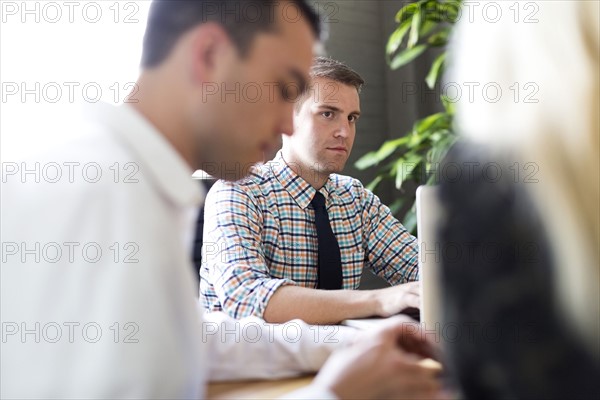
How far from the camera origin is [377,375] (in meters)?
0.70

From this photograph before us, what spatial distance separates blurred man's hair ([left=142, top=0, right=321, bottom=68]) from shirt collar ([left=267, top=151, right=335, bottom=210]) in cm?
110

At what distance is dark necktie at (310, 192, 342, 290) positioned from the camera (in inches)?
74.9

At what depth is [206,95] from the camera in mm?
822

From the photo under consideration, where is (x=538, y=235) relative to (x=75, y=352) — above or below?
above

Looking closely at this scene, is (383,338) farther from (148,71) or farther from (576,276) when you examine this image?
(148,71)

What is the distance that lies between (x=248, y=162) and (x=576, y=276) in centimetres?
59

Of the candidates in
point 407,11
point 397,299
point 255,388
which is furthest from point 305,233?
point 407,11

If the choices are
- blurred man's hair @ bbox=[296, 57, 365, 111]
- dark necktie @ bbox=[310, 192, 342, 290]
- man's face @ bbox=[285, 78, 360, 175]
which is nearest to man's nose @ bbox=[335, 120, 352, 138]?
man's face @ bbox=[285, 78, 360, 175]

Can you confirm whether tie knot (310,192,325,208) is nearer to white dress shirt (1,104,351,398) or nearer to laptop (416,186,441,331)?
laptop (416,186,441,331)

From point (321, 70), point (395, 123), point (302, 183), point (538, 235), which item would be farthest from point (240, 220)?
point (395, 123)

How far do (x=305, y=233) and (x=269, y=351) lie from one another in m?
0.85

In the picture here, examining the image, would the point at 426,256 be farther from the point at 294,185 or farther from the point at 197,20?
the point at 294,185

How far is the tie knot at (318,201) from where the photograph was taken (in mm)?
1979

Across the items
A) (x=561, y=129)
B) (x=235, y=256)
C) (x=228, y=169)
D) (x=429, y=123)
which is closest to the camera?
(x=561, y=129)
